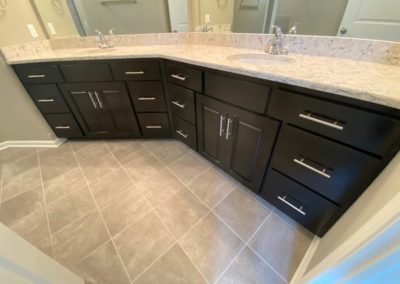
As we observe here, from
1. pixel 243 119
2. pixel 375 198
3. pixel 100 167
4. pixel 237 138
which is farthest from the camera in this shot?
pixel 100 167

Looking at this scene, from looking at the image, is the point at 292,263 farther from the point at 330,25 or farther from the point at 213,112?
the point at 330,25

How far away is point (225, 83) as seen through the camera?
1.04 meters

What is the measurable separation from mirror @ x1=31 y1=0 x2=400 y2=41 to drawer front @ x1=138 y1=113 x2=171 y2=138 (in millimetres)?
A: 883

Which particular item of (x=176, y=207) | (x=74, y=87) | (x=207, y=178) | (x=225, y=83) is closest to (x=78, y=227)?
(x=176, y=207)

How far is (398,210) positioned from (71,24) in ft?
8.77

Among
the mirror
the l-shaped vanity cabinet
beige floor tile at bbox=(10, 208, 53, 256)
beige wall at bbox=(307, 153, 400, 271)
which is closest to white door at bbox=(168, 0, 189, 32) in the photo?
the mirror

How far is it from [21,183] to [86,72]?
1.10m

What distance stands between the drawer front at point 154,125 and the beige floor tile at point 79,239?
872 mm

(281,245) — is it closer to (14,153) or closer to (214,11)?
(214,11)

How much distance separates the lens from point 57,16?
1.82m

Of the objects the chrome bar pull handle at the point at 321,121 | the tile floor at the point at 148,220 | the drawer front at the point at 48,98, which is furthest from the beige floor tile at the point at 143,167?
the chrome bar pull handle at the point at 321,121

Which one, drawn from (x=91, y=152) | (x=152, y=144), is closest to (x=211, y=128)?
(x=152, y=144)

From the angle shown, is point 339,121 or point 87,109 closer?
point 339,121

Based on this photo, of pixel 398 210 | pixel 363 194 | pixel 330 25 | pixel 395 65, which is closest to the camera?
pixel 398 210
